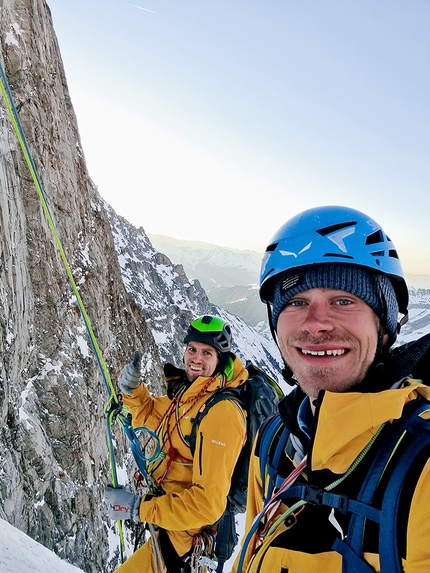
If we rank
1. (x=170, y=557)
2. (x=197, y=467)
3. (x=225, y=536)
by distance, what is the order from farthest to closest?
1. (x=225, y=536)
2. (x=170, y=557)
3. (x=197, y=467)

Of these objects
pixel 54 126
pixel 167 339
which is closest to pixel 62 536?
pixel 54 126

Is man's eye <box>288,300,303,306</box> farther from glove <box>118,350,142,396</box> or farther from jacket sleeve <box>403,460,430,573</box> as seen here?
glove <box>118,350,142,396</box>

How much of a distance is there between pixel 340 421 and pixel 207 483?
2279 mm

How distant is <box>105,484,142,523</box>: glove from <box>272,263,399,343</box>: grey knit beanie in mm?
3075

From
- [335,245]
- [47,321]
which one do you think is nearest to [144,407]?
[335,245]

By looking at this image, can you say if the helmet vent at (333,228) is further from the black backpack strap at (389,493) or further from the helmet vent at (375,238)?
the black backpack strap at (389,493)

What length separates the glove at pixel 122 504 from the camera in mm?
3777

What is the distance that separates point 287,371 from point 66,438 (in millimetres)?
14130

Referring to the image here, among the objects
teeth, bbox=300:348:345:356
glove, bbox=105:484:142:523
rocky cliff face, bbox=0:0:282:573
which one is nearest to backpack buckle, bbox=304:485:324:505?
teeth, bbox=300:348:345:356

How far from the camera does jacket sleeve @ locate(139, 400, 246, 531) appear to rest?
335cm

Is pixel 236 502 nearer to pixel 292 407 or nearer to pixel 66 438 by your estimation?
Result: pixel 292 407

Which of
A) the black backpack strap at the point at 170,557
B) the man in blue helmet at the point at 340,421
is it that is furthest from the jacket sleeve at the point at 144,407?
the man in blue helmet at the point at 340,421

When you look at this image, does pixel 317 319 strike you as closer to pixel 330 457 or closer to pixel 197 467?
pixel 330 457

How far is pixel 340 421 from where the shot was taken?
156 centimetres
